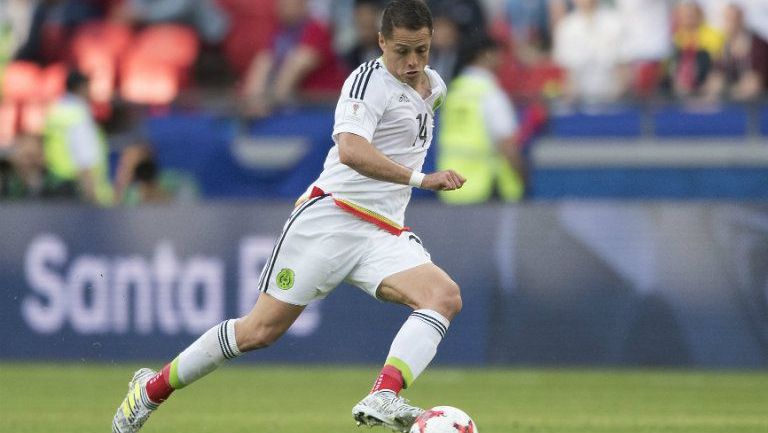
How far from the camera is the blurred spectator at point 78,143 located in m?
16.0

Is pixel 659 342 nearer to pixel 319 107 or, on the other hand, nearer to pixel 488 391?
pixel 488 391

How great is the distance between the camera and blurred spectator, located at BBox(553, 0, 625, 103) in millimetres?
16609

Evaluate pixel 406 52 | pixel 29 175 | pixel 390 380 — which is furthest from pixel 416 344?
pixel 29 175

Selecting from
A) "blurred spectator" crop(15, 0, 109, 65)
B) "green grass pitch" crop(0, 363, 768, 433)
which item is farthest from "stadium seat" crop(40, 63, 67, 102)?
"green grass pitch" crop(0, 363, 768, 433)

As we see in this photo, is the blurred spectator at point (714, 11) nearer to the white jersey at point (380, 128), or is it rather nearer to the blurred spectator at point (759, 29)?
the blurred spectator at point (759, 29)

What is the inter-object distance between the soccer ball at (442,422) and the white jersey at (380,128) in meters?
1.18

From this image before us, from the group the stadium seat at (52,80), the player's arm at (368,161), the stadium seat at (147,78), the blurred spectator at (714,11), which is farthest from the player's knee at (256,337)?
the stadium seat at (147,78)

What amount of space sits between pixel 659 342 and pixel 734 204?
128 centimetres

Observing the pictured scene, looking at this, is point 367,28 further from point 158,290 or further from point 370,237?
point 370,237

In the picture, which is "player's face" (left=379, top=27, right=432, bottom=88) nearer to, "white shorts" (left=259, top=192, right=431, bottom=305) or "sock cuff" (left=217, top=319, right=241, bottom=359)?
"white shorts" (left=259, top=192, right=431, bottom=305)

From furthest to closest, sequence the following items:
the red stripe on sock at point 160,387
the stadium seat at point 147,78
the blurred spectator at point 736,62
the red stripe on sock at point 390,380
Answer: the stadium seat at point 147,78, the blurred spectator at point 736,62, the red stripe on sock at point 160,387, the red stripe on sock at point 390,380

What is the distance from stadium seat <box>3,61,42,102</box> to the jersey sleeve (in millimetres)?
10510

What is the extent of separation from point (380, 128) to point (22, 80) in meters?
10.8

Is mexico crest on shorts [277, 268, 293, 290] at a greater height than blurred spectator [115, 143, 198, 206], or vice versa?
mexico crest on shorts [277, 268, 293, 290]
